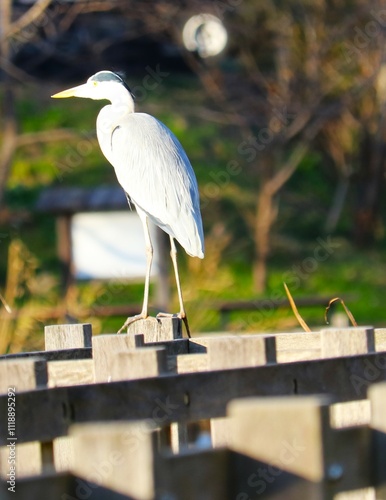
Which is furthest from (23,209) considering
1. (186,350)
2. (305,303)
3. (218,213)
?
(186,350)

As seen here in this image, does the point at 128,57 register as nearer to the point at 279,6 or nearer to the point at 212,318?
the point at 279,6

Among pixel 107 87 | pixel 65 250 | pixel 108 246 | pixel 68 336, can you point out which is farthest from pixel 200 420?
pixel 65 250

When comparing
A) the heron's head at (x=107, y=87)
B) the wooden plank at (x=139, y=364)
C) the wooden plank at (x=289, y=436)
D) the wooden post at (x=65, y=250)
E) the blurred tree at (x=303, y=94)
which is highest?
the blurred tree at (x=303, y=94)

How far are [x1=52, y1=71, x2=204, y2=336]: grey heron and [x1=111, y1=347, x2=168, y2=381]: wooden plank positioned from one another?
2.66 metres

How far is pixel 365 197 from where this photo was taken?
1902 cm

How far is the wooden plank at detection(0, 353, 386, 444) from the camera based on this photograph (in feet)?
8.84

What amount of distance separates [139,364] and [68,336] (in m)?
1.29

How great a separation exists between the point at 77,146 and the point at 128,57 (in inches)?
123

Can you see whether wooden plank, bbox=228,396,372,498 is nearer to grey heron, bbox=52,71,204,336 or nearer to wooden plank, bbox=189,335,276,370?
wooden plank, bbox=189,335,276,370

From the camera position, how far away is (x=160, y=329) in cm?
462

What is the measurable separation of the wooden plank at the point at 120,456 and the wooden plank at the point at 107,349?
781 mm

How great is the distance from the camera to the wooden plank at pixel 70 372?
10.7 ft

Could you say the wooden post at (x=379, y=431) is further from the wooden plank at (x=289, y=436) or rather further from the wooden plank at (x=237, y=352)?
the wooden plank at (x=237, y=352)

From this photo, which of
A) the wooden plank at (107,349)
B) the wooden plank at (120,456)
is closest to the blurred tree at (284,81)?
the wooden plank at (107,349)
